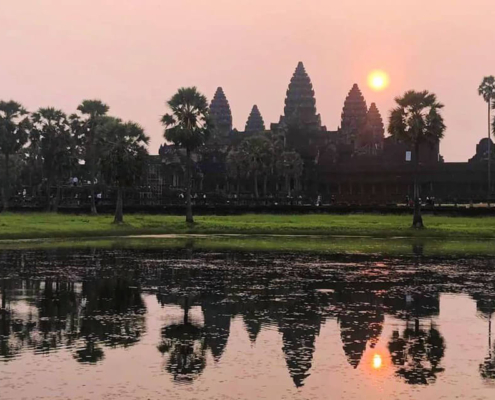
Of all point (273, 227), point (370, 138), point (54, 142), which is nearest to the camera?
point (273, 227)

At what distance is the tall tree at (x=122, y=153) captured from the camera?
68625 mm

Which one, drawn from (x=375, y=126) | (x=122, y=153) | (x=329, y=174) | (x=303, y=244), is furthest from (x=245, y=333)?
(x=375, y=126)

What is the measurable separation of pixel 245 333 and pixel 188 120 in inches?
2096

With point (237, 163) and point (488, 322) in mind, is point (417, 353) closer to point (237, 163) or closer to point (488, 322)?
point (488, 322)

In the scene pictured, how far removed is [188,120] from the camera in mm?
68750

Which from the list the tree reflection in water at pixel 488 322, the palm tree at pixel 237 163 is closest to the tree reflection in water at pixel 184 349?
the tree reflection in water at pixel 488 322

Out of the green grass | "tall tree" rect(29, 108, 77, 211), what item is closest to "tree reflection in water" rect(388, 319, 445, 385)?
the green grass

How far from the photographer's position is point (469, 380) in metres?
12.6

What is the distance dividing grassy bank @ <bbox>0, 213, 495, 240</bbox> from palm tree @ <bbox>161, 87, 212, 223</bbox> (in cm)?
607

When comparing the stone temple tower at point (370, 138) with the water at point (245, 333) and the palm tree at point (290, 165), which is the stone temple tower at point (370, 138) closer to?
the palm tree at point (290, 165)

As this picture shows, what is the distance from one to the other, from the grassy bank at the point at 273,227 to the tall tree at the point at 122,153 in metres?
3.40

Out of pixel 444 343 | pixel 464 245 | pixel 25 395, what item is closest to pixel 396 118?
pixel 464 245

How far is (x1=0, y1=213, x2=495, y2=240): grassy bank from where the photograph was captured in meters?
52.8

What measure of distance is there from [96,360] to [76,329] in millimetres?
3013
